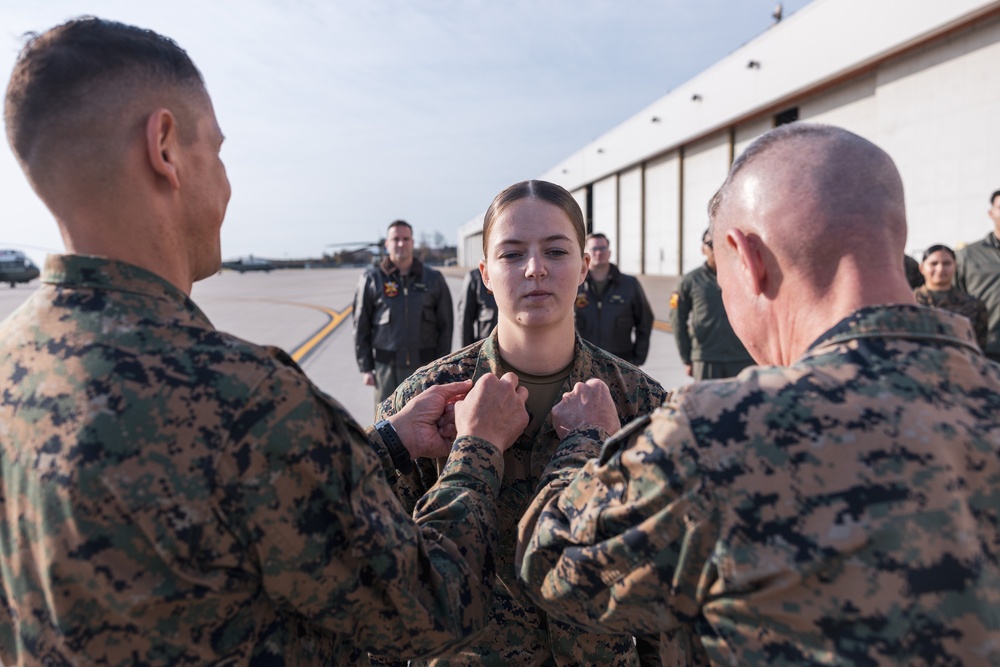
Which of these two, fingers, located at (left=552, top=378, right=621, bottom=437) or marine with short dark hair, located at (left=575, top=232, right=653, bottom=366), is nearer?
fingers, located at (left=552, top=378, right=621, bottom=437)

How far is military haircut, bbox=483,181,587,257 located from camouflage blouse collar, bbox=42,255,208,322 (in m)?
1.25

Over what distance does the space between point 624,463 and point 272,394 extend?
65 cm

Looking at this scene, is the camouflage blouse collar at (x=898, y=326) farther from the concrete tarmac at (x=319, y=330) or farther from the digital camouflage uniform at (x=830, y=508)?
the concrete tarmac at (x=319, y=330)

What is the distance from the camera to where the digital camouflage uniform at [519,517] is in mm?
1916

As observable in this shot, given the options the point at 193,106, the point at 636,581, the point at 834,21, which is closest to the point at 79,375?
the point at 193,106

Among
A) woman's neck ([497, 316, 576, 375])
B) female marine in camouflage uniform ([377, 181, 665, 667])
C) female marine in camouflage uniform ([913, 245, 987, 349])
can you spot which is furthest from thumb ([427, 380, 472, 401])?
female marine in camouflage uniform ([913, 245, 987, 349])

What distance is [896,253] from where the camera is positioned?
130 cm

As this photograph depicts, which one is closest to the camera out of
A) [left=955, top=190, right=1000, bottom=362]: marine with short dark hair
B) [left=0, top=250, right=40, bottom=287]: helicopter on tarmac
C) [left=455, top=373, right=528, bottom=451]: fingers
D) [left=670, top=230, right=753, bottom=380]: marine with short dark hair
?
[left=455, top=373, right=528, bottom=451]: fingers

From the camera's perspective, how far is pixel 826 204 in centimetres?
129

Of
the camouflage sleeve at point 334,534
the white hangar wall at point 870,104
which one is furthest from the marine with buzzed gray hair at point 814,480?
the white hangar wall at point 870,104

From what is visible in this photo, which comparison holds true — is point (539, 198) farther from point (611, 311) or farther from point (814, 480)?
point (611, 311)

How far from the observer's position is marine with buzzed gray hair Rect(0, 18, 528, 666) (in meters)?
1.15

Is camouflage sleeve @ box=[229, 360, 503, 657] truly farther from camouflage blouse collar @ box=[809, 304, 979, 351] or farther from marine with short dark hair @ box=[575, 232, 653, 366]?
A: marine with short dark hair @ box=[575, 232, 653, 366]

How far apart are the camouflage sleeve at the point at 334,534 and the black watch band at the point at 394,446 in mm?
502
